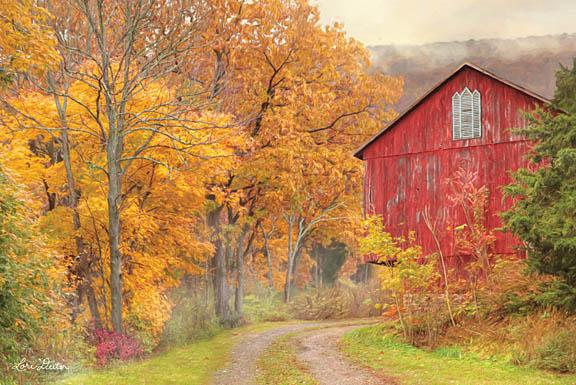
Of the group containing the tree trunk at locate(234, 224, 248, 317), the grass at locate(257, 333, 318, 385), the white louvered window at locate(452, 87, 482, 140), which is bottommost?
the grass at locate(257, 333, 318, 385)

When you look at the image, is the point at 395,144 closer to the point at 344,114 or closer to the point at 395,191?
the point at 395,191

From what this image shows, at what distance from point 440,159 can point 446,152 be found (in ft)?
1.03

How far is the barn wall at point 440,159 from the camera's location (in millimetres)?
22609

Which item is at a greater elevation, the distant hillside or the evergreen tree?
the distant hillside

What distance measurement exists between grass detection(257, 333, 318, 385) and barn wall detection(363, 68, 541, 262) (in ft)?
20.7

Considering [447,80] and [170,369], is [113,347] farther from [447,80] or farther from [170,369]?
[447,80]

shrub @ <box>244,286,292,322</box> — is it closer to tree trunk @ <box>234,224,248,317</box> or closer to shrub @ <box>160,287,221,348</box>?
tree trunk @ <box>234,224,248,317</box>

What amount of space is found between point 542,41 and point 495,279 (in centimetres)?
18925

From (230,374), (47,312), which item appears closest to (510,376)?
(230,374)

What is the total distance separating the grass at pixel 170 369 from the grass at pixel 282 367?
4.08 ft

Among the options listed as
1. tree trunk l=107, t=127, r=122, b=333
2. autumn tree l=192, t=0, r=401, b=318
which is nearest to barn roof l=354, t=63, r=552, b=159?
autumn tree l=192, t=0, r=401, b=318

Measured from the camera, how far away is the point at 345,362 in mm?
17750

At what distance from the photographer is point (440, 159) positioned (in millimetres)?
23703

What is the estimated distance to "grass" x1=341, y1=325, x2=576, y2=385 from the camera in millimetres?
14297
